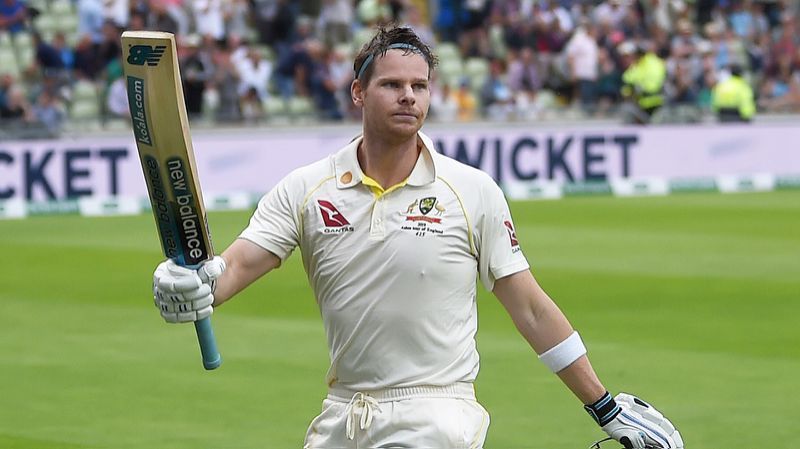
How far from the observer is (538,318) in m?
5.09

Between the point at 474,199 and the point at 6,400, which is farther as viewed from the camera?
the point at 6,400

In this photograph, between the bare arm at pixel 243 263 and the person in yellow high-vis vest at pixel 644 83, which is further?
the person in yellow high-vis vest at pixel 644 83

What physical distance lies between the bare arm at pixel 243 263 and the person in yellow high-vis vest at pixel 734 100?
1962 centimetres

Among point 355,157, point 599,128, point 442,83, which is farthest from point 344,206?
point 442,83

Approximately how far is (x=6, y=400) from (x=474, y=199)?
16.9ft

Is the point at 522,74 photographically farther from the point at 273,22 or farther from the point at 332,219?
the point at 332,219

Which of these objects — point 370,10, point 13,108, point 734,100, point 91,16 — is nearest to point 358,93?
point 13,108

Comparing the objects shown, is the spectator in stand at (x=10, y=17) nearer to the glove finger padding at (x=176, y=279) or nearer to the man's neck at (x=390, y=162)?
the man's neck at (x=390, y=162)

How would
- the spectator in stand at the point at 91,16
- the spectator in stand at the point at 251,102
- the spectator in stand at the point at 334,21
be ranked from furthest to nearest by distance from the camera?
the spectator in stand at the point at 334,21 < the spectator in stand at the point at 91,16 < the spectator in stand at the point at 251,102

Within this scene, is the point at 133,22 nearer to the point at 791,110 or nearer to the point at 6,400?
the point at 791,110

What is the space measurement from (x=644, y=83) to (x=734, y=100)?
146 centimetres

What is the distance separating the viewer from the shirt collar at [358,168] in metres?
5.02

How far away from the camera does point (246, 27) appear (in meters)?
24.8

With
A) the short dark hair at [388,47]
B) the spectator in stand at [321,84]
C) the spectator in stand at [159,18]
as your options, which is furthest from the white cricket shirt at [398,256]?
the spectator in stand at [321,84]
